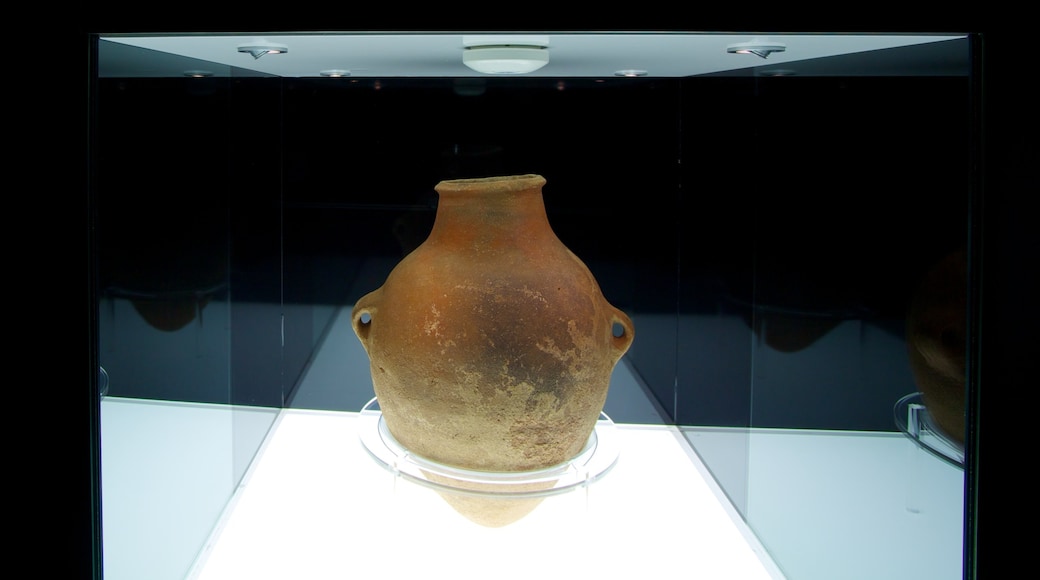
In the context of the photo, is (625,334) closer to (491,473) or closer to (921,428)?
(491,473)

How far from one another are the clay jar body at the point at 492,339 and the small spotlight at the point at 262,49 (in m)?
0.36

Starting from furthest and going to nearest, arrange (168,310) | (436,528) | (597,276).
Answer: (597,276)
(436,528)
(168,310)

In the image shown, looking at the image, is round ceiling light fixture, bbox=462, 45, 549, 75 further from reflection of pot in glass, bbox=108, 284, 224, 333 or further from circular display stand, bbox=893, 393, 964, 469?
circular display stand, bbox=893, 393, 964, 469

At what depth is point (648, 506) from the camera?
1747 millimetres

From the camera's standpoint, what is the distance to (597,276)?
6.31 ft

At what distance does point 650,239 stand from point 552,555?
793 mm

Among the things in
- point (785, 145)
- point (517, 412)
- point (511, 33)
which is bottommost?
point (517, 412)

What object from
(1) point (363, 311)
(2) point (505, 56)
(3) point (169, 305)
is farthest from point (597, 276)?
(3) point (169, 305)

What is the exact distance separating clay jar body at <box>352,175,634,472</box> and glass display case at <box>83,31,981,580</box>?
87 mm

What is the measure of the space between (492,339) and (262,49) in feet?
1.89

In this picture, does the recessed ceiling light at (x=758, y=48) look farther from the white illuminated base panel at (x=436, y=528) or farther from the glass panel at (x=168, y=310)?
the glass panel at (x=168, y=310)

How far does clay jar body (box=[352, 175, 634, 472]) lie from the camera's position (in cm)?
130
